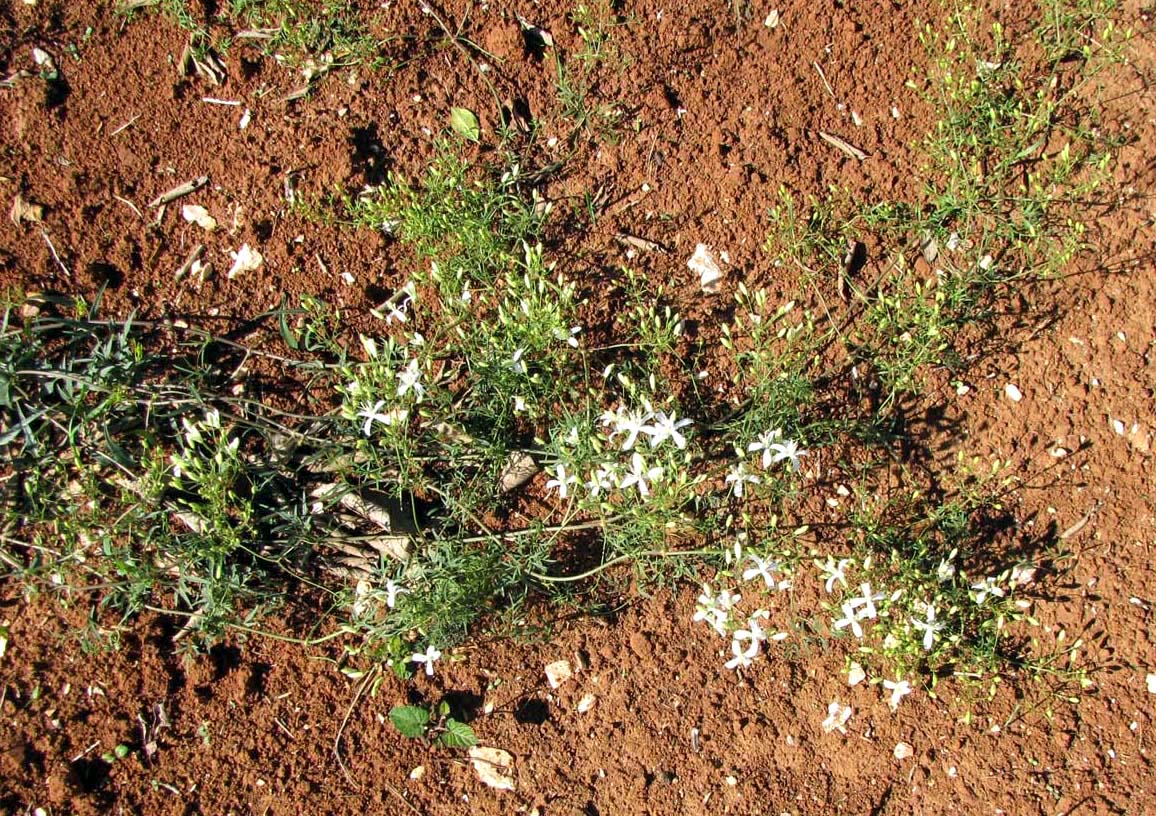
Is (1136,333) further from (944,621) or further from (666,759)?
(666,759)

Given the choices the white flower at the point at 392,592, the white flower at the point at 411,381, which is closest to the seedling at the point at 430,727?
the white flower at the point at 392,592

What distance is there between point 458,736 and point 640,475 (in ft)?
4.24

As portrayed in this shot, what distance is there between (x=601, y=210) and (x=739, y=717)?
2226 mm

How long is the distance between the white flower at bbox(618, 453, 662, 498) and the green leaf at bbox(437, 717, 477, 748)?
118cm

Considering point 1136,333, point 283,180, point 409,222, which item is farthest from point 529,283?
point 1136,333

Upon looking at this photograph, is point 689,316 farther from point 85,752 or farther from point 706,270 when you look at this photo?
point 85,752

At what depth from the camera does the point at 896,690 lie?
10.7 feet

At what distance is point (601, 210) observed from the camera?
380 centimetres

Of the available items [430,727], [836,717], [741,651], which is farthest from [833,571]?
[430,727]

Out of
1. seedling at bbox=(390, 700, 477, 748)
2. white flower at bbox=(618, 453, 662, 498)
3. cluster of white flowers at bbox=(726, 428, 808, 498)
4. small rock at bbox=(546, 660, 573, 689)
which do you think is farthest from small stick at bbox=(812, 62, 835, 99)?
seedling at bbox=(390, 700, 477, 748)

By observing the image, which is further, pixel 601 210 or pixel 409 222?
pixel 601 210

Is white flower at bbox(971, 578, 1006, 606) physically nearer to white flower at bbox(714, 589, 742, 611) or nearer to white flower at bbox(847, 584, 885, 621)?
white flower at bbox(847, 584, 885, 621)

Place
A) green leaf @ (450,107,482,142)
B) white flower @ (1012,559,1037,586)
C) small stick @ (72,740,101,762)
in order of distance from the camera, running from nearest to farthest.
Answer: small stick @ (72,740,101,762) < white flower @ (1012,559,1037,586) < green leaf @ (450,107,482,142)

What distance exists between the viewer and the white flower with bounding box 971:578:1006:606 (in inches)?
127
